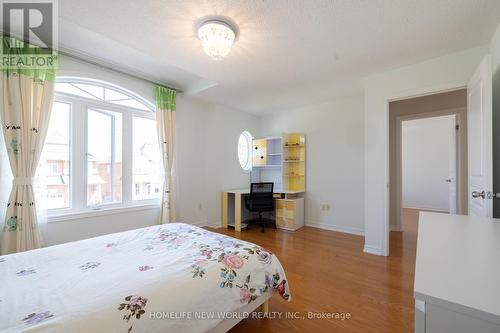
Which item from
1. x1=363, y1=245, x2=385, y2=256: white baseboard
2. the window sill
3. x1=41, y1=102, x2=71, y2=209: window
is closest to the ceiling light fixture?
x1=41, y1=102, x2=71, y2=209: window

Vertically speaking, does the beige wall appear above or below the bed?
above

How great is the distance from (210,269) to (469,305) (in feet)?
3.49

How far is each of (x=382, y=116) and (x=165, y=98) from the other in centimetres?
322

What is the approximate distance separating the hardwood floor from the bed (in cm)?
35

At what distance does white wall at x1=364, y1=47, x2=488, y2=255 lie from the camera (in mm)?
2414

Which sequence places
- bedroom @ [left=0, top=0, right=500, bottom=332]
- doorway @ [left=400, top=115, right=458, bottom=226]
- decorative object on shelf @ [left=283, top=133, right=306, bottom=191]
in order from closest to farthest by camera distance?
bedroom @ [left=0, top=0, right=500, bottom=332]
decorative object on shelf @ [left=283, top=133, right=306, bottom=191]
doorway @ [left=400, top=115, right=458, bottom=226]

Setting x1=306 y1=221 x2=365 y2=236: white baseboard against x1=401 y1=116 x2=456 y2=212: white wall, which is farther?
x1=401 y1=116 x2=456 y2=212: white wall

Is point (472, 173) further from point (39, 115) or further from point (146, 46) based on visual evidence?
point (39, 115)

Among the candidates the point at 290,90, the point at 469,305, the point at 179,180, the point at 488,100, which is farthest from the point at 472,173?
the point at 179,180

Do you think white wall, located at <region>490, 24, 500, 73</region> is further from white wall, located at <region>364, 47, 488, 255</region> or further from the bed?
the bed

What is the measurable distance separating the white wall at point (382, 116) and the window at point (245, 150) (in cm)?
267

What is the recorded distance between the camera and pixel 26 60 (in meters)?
2.16

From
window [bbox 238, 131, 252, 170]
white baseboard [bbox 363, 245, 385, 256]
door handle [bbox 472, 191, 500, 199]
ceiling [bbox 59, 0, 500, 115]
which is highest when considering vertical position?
ceiling [bbox 59, 0, 500, 115]

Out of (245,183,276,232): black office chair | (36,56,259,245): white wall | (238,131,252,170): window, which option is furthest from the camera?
(238,131,252,170): window
